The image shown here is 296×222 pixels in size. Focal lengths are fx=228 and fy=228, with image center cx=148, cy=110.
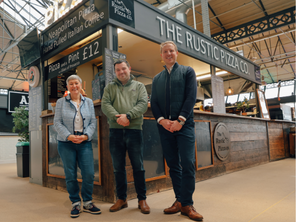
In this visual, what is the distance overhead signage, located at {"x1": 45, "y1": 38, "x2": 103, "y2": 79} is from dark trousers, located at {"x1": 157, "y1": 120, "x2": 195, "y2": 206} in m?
1.63

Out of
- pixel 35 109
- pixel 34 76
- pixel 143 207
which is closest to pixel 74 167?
pixel 143 207

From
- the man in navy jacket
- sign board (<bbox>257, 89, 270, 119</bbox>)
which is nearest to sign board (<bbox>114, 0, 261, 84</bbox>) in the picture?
sign board (<bbox>257, 89, 270, 119</bbox>)

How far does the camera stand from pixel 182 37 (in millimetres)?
4121

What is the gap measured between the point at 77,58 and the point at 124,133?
183 cm

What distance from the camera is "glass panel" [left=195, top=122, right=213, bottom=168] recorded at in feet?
12.3

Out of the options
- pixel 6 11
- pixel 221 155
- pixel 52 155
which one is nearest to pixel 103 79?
pixel 52 155

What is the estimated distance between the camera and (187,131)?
2023mm

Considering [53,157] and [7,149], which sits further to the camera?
[7,149]

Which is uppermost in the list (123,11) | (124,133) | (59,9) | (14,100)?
(59,9)

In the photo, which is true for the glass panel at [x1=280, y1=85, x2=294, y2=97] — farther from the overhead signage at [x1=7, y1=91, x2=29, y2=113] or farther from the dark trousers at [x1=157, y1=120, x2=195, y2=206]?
the dark trousers at [x1=157, y1=120, x2=195, y2=206]

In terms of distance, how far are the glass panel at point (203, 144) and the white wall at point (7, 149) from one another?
8.91m

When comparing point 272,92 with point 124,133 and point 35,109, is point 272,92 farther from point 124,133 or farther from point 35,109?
point 124,133

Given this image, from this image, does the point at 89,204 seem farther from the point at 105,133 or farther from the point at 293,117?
the point at 293,117

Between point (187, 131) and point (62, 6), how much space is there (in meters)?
3.33
